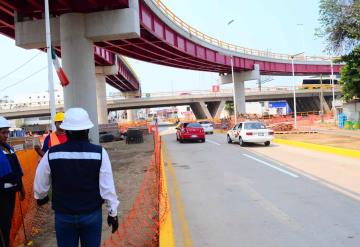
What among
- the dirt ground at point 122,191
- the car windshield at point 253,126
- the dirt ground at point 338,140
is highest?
the car windshield at point 253,126

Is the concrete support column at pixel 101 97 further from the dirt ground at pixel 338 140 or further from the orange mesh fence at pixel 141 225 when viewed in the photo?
the orange mesh fence at pixel 141 225

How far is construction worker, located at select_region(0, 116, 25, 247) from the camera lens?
5.13 metres

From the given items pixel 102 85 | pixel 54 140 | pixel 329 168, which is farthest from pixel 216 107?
pixel 54 140

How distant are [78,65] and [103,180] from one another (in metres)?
17.4

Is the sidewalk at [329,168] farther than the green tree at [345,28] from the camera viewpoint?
No

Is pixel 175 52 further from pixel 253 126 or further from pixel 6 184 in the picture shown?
pixel 6 184

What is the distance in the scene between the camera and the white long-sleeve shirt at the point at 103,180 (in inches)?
159

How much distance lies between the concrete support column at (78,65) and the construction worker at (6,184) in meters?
15.2

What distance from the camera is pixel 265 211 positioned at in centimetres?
827

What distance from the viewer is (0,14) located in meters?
23.8

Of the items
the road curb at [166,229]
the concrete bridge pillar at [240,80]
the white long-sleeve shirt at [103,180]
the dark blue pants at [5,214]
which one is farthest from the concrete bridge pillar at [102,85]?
the white long-sleeve shirt at [103,180]

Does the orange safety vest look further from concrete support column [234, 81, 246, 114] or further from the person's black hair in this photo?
concrete support column [234, 81, 246, 114]

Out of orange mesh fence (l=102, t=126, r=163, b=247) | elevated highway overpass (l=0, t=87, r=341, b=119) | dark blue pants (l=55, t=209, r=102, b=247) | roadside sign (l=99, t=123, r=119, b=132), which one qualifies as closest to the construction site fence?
orange mesh fence (l=102, t=126, r=163, b=247)

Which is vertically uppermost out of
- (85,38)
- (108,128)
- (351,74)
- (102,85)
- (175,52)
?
(175,52)
